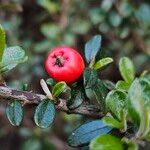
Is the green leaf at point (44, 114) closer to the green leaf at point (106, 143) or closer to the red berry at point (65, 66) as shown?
the red berry at point (65, 66)

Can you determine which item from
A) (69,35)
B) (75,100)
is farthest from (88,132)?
(69,35)

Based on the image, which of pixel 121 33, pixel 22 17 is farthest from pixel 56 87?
pixel 22 17

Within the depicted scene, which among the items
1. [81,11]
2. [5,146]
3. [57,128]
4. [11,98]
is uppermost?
[11,98]

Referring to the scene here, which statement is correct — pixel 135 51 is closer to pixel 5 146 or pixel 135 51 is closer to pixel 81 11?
pixel 81 11

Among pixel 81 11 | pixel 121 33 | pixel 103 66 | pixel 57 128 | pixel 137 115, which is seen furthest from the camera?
pixel 57 128

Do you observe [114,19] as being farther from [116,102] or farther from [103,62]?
[116,102]

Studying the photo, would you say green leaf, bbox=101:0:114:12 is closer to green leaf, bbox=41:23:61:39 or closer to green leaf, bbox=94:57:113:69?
green leaf, bbox=41:23:61:39

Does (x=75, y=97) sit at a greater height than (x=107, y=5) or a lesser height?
greater
